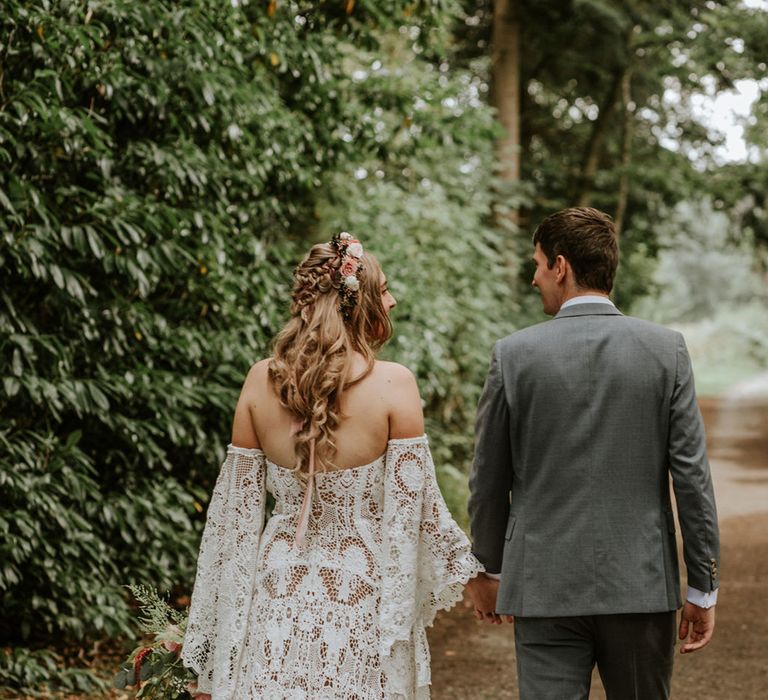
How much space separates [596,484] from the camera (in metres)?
2.99

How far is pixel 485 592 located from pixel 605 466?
613 mm

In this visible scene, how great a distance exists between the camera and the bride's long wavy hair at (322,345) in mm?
2887

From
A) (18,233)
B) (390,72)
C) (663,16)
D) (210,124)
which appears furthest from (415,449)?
(663,16)

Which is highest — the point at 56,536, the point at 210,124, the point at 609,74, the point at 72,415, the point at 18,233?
the point at 609,74

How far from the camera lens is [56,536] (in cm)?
530

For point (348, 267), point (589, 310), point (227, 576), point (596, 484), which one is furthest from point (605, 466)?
point (227, 576)

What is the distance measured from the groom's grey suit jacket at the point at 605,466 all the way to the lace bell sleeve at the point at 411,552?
21 centimetres

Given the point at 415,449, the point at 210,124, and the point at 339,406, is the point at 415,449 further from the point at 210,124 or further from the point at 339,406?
the point at 210,124

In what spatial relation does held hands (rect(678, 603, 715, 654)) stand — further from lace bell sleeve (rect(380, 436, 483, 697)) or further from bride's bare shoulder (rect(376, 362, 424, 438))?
bride's bare shoulder (rect(376, 362, 424, 438))

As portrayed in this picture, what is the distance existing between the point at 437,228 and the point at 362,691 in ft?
24.2

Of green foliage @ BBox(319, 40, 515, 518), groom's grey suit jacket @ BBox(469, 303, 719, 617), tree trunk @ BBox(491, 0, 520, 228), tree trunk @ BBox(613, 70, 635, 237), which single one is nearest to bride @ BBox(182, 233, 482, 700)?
groom's grey suit jacket @ BBox(469, 303, 719, 617)

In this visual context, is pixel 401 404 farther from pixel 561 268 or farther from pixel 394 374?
pixel 561 268

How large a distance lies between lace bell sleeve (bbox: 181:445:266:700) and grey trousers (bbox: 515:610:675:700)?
2.83 feet

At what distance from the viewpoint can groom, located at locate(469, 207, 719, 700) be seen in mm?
2992
